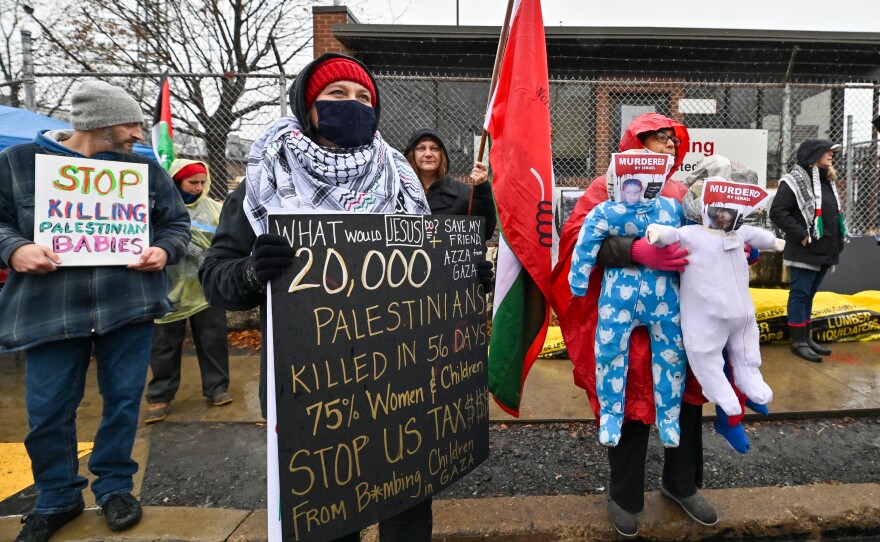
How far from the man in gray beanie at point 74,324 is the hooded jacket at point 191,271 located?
119cm

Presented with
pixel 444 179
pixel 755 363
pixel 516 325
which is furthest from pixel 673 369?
pixel 444 179

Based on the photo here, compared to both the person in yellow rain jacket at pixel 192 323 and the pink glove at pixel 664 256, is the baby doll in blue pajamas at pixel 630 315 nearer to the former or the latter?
the pink glove at pixel 664 256

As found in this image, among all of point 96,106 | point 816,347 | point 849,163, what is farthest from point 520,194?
point 849,163

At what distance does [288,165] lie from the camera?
1626 millimetres

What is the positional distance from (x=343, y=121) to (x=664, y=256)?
137 cm

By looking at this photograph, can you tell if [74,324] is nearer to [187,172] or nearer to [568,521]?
[187,172]

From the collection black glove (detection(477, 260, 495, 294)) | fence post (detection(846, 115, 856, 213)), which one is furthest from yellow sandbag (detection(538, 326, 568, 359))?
fence post (detection(846, 115, 856, 213))

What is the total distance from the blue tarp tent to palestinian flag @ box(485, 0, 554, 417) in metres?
3.50

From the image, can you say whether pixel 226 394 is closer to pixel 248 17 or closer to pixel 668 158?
pixel 668 158

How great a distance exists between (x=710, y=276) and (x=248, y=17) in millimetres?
12106

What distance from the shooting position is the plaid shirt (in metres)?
2.21

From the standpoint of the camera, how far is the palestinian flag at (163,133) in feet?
14.4

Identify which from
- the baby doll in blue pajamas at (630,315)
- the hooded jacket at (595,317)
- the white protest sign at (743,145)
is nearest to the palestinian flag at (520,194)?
the hooded jacket at (595,317)

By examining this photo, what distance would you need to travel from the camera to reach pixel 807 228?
448 centimetres
